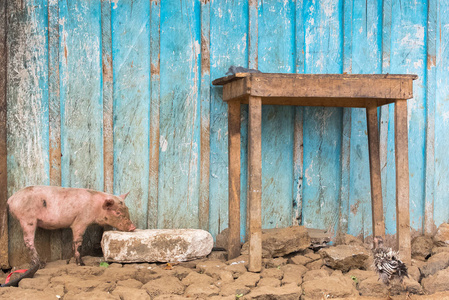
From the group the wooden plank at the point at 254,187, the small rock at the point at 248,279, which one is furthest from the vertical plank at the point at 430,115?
the small rock at the point at 248,279

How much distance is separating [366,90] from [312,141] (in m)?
0.98

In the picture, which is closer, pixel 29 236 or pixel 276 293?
pixel 276 293

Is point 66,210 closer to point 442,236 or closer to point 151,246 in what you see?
point 151,246

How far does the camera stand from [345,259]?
3.72 meters

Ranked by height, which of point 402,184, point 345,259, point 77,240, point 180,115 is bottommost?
point 345,259

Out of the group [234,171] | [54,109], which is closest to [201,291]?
[234,171]

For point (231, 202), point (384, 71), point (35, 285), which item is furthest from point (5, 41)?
point (384, 71)

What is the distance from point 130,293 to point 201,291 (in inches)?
19.3

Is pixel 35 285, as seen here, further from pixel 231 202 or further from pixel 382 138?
pixel 382 138

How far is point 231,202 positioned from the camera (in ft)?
13.9

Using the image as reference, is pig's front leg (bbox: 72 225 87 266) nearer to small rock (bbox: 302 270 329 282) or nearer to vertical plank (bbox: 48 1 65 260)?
vertical plank (bbox: 48 1 65 260)

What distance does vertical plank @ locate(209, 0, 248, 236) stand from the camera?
438 cm

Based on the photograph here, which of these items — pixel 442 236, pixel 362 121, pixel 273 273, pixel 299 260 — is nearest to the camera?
pixel 273 273

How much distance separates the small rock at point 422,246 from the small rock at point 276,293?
1668 mm
